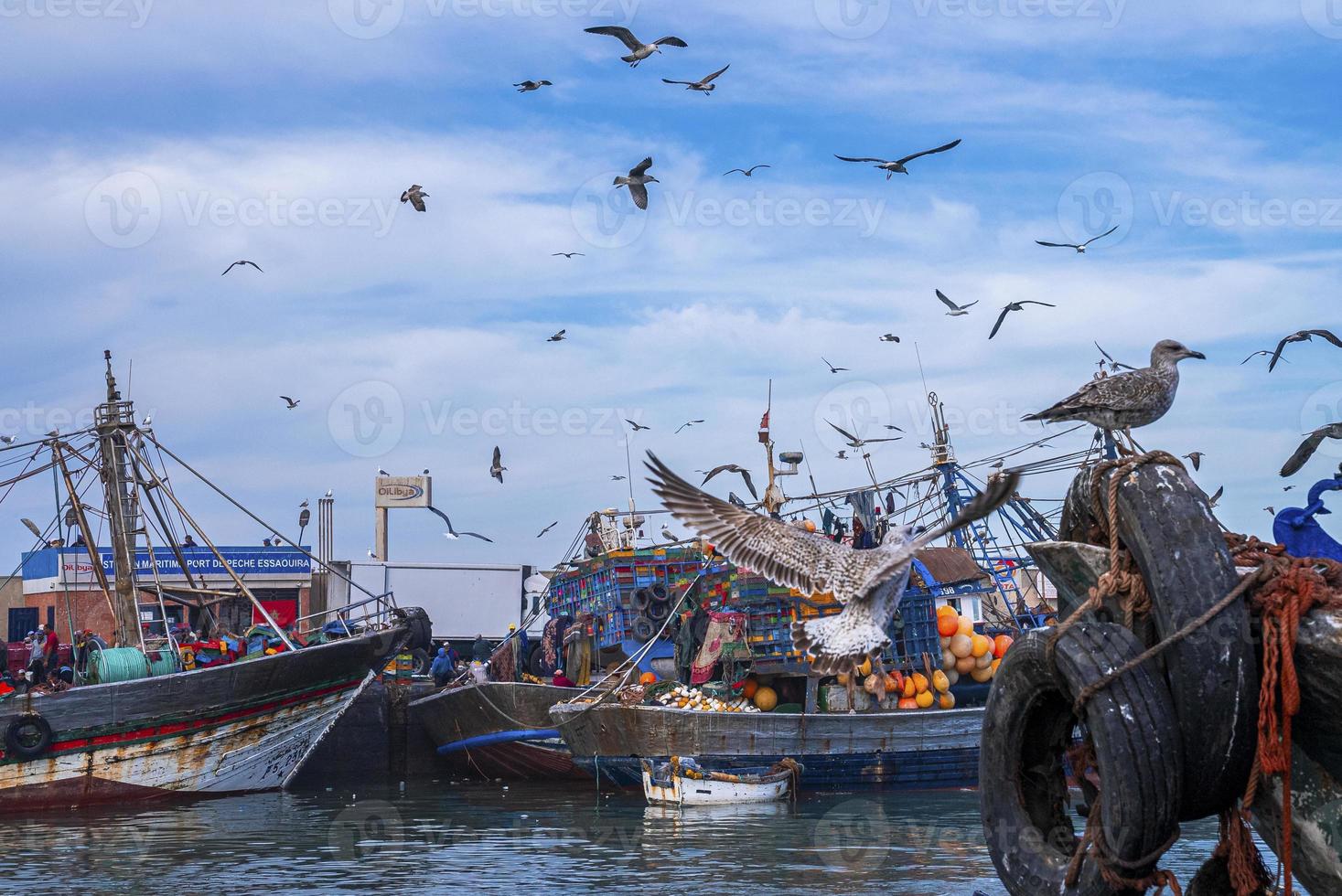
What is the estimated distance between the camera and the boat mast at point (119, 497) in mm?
26438

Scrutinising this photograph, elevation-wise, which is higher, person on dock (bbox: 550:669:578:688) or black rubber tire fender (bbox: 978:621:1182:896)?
black rubber tire fender (bbox: 978:621:1182:896)

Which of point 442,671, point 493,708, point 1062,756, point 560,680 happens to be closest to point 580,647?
point 560,680

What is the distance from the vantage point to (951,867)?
1560 cm

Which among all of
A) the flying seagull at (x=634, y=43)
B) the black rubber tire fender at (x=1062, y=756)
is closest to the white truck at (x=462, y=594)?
the flying seagull at (x=634, y=43)

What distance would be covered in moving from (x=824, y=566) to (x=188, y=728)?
18886 millimetres

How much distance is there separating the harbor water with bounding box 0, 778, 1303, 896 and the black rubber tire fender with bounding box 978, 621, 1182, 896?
6800 millimetres

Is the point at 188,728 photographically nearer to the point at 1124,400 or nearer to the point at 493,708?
the point at 493,708

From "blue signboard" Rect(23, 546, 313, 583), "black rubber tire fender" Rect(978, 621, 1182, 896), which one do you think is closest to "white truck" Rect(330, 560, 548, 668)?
"blue signboard" Rect(23, 546, 313, 583)

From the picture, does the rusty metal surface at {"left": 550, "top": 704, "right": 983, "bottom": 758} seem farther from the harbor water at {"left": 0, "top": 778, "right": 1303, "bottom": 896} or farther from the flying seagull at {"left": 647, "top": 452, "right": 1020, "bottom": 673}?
the flying seagull at {"left": 647, "top": 452, "right": 1020, "bottom": 673}

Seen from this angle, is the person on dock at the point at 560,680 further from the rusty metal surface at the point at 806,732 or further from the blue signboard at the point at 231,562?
the blue signboard at the point at 231,562

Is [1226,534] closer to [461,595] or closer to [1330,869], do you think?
[1330,869]

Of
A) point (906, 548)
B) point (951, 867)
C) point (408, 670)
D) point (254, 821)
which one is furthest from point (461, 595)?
point (906, 548)

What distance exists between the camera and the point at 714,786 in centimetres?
2233

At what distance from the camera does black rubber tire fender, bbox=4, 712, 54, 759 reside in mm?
24016
